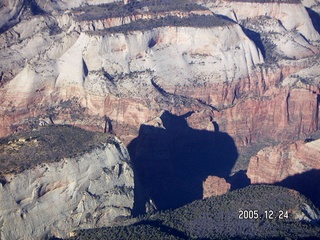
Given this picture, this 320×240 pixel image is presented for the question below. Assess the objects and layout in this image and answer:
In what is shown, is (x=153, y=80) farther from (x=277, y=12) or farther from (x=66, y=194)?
(x=66, y=194)

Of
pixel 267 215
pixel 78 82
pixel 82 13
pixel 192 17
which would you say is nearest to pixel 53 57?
pixel 78 82

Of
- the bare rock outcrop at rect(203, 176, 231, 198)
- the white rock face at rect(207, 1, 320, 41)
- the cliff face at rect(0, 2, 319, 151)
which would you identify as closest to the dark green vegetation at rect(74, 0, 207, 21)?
the cliff face at rect(0, 2, 319, 151)

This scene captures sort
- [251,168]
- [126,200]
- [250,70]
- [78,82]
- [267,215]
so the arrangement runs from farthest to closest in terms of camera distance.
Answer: [250,70] < [78,82] < [251,168] < [126,200] < [267,215]

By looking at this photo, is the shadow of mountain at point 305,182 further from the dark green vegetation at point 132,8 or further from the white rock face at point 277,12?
the white rock face at point 277,12

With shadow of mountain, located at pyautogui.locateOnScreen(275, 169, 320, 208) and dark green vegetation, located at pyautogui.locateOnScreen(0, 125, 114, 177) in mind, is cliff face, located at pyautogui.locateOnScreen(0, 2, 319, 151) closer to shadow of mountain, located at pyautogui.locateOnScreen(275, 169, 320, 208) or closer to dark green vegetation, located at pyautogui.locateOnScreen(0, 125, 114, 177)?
dark green vegetation, located at pyautogui.locateOnScreen(0, 125, 114, 177)

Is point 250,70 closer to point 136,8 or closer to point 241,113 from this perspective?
point 241,113

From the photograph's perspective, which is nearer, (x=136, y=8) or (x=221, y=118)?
(x=221, y=118)
